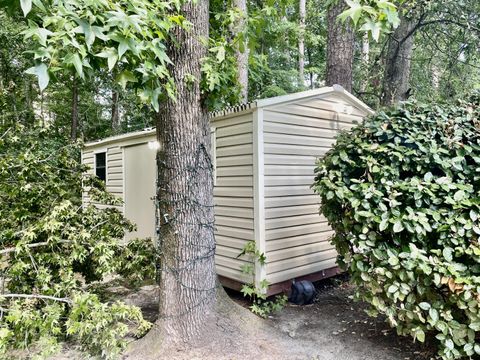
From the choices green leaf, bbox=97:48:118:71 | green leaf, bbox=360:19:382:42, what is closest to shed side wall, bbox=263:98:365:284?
green leaf, bbox=360:19:382:42

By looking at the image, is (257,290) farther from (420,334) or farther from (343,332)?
(420,334)

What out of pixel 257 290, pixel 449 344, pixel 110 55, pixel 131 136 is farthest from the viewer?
pixel 131 136

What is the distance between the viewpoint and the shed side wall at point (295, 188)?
157 inches

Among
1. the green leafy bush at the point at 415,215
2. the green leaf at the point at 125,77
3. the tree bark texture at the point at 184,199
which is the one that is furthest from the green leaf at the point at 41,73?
the green leafy bush at the point at 415,215

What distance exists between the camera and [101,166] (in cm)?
768

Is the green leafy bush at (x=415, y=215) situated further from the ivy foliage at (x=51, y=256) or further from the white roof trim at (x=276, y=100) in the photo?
the ivy foliage at (x=51, y=256)

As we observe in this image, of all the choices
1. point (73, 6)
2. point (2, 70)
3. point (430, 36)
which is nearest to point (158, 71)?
point (73, 6)

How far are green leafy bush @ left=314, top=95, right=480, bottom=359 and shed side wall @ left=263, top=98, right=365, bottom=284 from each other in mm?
777

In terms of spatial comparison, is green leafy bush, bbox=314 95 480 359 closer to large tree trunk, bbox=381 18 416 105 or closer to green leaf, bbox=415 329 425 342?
green leaf, bbox=415 329 425 342

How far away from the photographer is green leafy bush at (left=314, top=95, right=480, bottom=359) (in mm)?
2504

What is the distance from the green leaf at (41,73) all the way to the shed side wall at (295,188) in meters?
2.72

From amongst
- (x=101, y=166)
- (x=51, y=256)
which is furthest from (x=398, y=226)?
(x=101, y=166)

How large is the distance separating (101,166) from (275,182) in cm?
526

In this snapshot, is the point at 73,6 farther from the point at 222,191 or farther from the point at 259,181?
the point at 222,191
